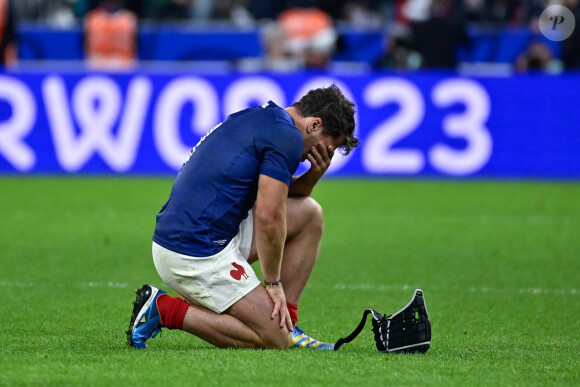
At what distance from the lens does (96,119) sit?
15.6 m

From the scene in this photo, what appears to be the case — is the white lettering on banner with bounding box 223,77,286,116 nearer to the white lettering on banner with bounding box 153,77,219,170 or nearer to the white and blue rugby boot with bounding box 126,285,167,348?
the white lettering on banner with bounding box 153,77,219,170

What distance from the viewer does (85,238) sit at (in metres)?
10.5

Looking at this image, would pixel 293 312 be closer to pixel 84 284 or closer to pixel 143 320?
pixel 143 320

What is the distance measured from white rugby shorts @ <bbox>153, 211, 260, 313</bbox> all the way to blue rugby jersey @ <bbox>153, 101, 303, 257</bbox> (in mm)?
42

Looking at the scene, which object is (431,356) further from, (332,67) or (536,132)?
(332,67)

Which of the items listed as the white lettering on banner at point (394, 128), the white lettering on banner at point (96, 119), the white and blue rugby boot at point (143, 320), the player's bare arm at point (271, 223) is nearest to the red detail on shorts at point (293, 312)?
the player's bare arm at point (271, 223)

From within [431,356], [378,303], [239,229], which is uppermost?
[239,229]

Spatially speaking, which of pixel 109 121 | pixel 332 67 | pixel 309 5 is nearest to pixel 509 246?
pixel 109 121

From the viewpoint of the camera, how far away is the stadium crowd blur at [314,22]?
1742 centimetres

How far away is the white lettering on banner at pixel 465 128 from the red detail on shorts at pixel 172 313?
1057 centimetres

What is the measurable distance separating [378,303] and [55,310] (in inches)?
84.8

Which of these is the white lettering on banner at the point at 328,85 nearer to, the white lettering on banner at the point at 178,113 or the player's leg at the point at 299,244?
the white lettering on banner at the point at 178,113

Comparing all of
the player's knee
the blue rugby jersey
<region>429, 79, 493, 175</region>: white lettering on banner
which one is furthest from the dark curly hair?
<region>429, 79, 493, 175</region>: white lettering on banner

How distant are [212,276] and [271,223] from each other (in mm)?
461
